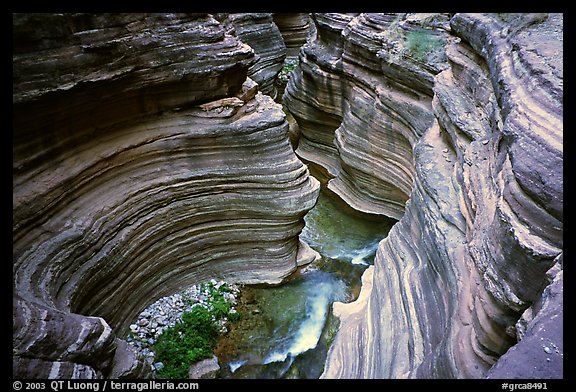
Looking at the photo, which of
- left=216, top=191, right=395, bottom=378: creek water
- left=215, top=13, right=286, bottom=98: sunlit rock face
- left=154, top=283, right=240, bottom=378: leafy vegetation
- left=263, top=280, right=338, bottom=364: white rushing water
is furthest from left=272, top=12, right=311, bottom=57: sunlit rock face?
left=154, top=283, right=240, bottom=378: leafy vegetation

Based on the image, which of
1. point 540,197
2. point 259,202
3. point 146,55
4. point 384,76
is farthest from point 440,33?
point 540,197

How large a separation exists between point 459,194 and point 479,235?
104 cm

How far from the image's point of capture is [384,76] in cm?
816

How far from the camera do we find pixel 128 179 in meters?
5.38

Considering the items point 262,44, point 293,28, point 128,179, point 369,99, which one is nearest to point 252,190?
point 128,179

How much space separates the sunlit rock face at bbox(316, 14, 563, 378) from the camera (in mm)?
2643

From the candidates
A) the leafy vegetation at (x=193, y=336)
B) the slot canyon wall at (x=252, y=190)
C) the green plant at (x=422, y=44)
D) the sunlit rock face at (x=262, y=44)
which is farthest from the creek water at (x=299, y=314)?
the sunlit rock face at (x=262, y=44)

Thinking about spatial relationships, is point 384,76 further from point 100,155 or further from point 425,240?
point 100,155

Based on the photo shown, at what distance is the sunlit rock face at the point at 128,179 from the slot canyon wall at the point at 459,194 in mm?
1965

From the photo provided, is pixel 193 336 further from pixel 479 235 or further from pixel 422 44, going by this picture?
pixel 422 44

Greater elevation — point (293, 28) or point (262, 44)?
point (262, 44)

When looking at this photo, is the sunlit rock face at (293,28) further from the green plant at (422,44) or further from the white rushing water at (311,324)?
the white rushing water at (311,324)

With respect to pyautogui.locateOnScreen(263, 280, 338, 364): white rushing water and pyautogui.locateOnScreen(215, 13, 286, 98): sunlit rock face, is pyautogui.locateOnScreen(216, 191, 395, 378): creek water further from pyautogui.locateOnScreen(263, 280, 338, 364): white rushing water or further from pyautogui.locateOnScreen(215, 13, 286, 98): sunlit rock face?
pyautogui.locateOnScreen(215, 13, 286, 98): sunlit rock face

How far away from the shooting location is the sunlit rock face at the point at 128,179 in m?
3.97
